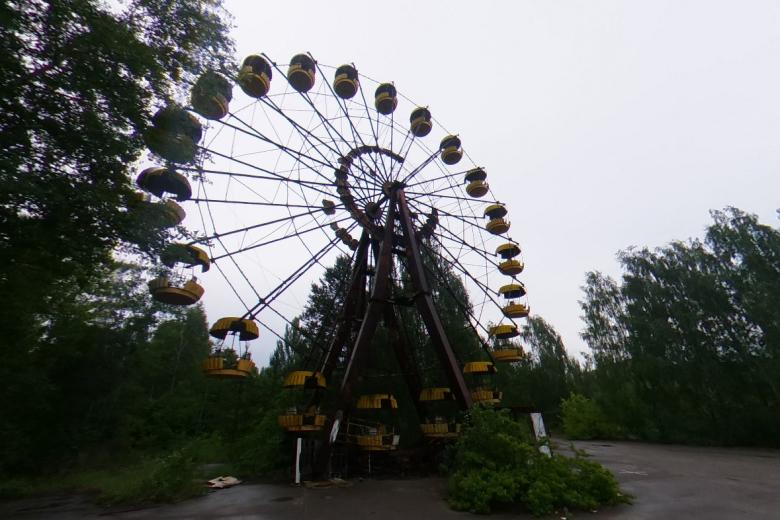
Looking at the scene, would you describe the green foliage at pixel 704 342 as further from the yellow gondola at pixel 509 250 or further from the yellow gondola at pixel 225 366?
the yellow gondola at pixel 225 366

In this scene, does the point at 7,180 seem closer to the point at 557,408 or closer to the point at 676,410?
the point at 676,410

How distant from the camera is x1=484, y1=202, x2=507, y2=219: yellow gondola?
18.9 metres

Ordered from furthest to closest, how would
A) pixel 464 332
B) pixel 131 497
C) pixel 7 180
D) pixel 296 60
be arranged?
pixel 464 332, pixel 296 60, pixel 131 497, pixel 7 180

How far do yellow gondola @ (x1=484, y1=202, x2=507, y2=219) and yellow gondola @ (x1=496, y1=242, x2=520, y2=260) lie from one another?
1493 mm

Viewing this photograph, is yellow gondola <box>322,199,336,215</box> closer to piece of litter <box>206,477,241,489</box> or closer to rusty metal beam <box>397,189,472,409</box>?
rusty metal beam <box>397,189,472,409</box>

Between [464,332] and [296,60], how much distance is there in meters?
15.7

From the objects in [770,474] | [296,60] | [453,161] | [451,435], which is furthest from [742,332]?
[296,60]

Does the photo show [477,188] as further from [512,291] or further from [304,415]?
[304,415]

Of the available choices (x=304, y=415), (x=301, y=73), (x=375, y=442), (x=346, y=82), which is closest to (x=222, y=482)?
(x=304, y=415)

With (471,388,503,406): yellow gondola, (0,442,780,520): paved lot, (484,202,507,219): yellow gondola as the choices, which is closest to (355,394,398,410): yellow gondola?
(0,442,780,520): paved lot

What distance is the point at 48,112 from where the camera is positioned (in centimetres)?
588

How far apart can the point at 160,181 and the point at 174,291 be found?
2656 mm

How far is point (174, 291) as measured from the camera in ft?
29.3

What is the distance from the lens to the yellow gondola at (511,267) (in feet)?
60.4
